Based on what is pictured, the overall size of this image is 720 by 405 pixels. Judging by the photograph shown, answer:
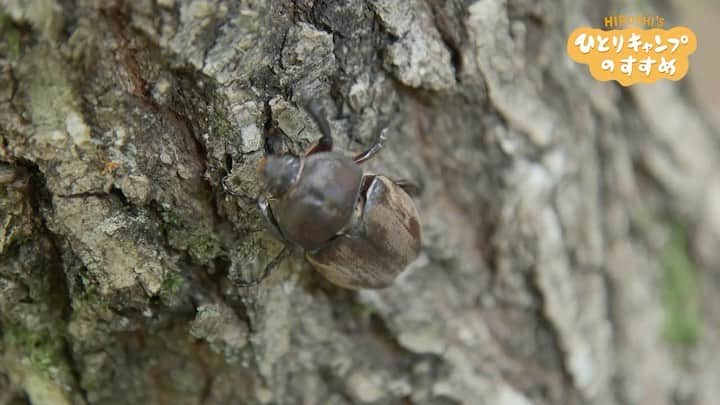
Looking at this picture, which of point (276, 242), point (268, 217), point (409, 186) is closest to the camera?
point (268, 217)

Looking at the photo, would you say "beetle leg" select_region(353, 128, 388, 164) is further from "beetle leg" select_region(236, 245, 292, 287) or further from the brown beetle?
"beetle leg" select_region(236, 245, 292, 287)

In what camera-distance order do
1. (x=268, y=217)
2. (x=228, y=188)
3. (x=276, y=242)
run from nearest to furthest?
(x=228, y=188) → (x=268, y=217) → (x=276, y=242)

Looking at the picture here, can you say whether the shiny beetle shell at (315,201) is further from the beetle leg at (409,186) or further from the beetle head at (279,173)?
the beetle leg at (409,186)

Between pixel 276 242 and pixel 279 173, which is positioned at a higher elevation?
pixel 279 173

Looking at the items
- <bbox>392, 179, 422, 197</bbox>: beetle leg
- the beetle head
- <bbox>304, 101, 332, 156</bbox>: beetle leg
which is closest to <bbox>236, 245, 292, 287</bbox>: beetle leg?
the beetle head

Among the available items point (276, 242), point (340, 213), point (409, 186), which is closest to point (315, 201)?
point (340, 213)

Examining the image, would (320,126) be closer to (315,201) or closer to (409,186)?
(315,201)

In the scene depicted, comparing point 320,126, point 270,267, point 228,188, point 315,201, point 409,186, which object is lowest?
point 270,267
